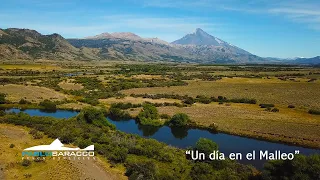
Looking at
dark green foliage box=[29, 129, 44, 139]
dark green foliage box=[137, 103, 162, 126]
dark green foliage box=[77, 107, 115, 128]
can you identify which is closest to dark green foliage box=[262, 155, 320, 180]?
dark green foliage box=[77, 107, 115, 128]

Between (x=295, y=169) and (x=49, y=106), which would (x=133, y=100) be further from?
(x=295, y=169)

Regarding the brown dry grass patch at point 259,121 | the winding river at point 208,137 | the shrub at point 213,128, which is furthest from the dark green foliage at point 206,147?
the shrub at point 213,128

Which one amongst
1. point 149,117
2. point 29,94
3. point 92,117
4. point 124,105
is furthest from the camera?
point 29,94

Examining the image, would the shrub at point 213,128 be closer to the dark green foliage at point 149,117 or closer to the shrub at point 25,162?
the dark green foliage at point 149,117

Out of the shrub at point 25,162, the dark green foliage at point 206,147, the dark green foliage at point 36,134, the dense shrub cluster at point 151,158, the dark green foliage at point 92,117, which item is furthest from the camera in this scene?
the dark green foliage at point 92,117

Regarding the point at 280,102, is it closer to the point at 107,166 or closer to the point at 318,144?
the point at 318,144

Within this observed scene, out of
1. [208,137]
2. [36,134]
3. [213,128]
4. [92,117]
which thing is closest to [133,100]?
[213,128]
